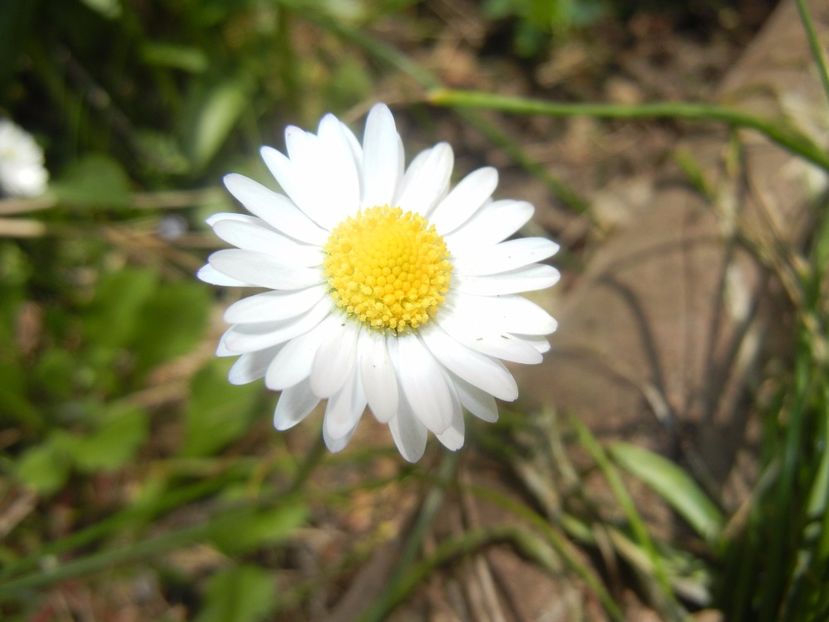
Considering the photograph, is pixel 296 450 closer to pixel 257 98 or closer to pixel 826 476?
pixel 257 98

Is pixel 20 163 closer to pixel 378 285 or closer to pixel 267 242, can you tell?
pixel 267 242

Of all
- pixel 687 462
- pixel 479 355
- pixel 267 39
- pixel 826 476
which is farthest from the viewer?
pixel 267 39

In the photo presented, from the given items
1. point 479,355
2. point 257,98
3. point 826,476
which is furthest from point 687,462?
point 257,98

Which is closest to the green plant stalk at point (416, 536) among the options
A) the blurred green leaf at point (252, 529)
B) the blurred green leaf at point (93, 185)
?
the blurred green leaf at point (252, 529)

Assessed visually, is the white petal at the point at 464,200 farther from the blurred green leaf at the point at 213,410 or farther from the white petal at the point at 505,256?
the blurred green leaf at the point at 213,410

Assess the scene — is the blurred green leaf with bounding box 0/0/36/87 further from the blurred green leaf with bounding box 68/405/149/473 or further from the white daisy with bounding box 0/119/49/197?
the blurred green leaf with bounding box 68/405/149/473
